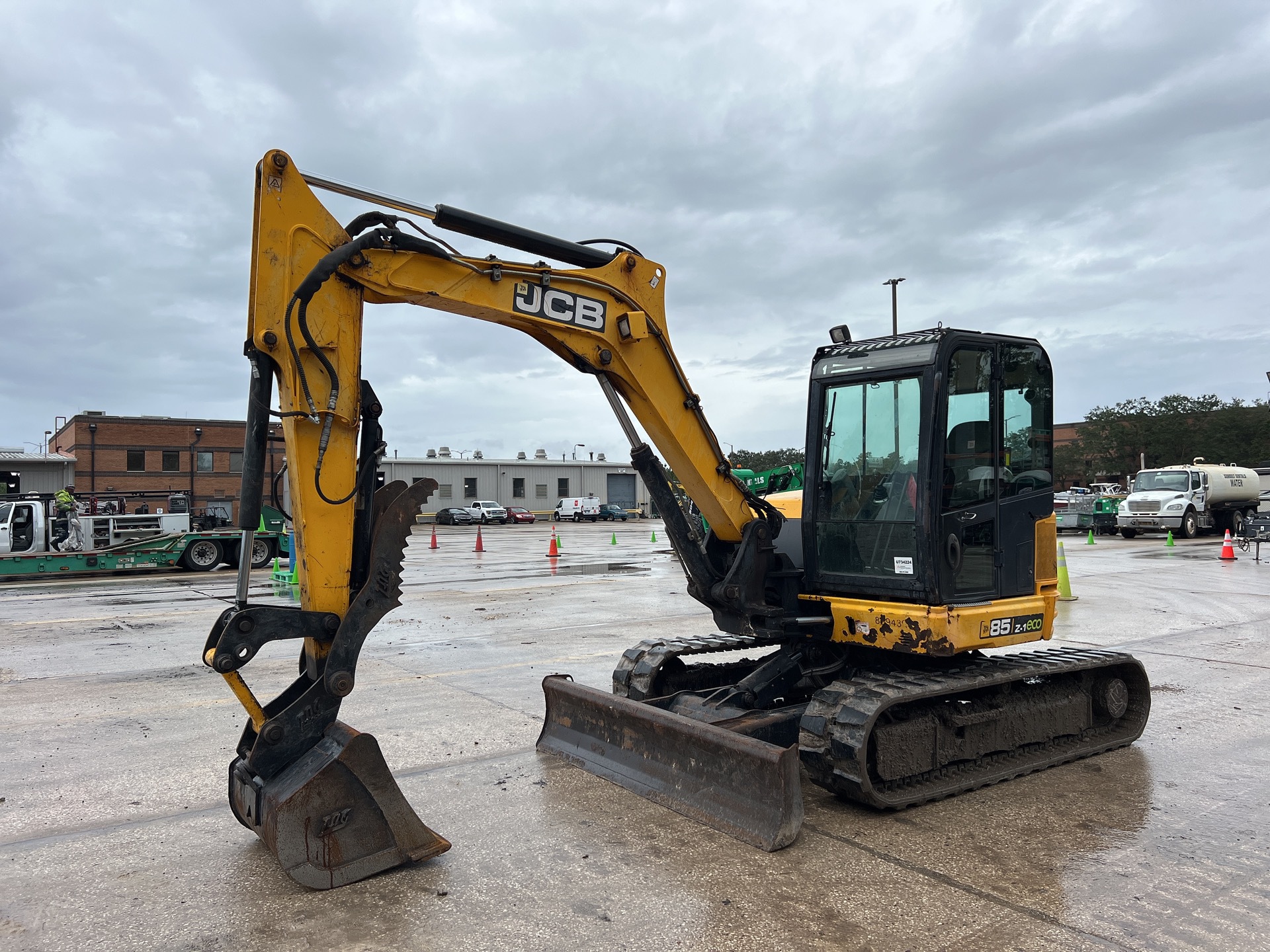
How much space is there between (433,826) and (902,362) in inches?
158

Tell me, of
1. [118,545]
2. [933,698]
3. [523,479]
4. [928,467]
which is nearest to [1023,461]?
[928,467]

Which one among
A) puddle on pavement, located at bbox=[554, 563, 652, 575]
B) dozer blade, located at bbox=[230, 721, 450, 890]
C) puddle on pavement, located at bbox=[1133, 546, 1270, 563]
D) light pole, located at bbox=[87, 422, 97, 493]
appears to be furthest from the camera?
light pole, located at bbox=[87, 422, 97, 493]

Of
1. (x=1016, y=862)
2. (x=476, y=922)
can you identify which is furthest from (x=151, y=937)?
(x=1016, y=862)

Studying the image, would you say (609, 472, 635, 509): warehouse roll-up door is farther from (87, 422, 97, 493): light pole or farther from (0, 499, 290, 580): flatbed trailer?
(0, 499, 290, 580): flatbed trailer

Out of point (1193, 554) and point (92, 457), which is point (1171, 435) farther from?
point (92, 457)

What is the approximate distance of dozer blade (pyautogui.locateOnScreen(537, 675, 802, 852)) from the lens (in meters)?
4.62

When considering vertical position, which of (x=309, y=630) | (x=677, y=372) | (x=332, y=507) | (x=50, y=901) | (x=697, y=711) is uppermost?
(x=677, y=372)

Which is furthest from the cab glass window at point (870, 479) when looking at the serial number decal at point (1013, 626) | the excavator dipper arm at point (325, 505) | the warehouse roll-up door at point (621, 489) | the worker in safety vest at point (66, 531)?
the warehouse roll-up door at point (621, 489)

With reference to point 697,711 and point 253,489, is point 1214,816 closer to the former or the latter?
point 697,711

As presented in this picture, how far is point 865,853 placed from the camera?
4578 mm

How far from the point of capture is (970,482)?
5.74 meters

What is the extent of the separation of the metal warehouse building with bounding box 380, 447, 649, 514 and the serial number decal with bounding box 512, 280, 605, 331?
57480 millimetres

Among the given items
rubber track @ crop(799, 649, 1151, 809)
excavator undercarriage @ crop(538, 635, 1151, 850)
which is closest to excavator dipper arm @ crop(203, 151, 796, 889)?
excavator undercarriage @ crop(538, 635, 1151, 850)

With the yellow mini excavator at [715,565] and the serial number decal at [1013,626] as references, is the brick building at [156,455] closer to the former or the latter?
the yellow mini excavator at [715,565]
